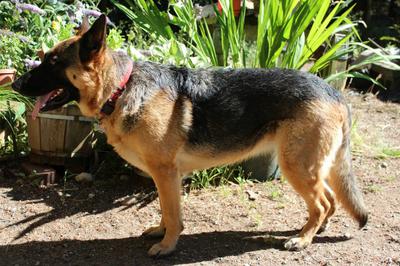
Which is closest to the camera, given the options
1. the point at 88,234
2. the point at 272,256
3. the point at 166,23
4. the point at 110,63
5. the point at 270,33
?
the point at 110,63

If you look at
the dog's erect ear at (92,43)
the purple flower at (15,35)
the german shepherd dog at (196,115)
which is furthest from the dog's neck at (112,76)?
the purple flower at (15,35)

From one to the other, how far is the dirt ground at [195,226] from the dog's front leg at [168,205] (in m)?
0.10

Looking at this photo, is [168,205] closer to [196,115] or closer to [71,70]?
[196,115]

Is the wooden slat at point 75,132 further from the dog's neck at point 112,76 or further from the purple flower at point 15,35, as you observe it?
the dog's neck at point 112,76

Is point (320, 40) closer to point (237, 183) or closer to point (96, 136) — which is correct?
point (237, 183)

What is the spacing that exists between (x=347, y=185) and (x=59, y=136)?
2674 millimetres

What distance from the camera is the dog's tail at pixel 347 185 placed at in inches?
157

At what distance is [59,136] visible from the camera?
16.2ft

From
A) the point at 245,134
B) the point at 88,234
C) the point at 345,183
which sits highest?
the point at 245,134

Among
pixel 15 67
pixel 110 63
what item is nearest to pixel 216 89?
pixel 110 63

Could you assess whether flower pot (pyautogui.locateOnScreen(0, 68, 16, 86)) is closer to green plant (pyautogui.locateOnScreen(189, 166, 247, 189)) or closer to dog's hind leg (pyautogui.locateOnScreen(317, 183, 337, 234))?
green plant (pyautogui.locateOnScreen(189, 166, 247, 189))

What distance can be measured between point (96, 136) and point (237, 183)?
1.45m

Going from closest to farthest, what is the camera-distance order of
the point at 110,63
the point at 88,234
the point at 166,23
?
the point at 110,63, the point at 88,234, the point at 166,23

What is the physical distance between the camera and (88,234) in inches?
165
